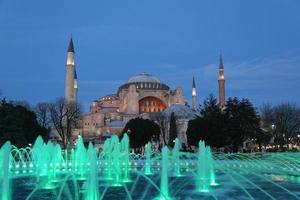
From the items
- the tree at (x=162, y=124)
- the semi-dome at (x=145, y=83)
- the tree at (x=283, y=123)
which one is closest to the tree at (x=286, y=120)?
the tree at (x=283, y=123)

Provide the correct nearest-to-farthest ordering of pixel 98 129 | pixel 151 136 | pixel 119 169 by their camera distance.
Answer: pixel 119 169 → pixel 151 136 → pixel 98 129

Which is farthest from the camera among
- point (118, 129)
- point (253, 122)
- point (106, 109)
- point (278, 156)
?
point (106, 109)

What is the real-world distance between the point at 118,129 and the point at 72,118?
600 inches

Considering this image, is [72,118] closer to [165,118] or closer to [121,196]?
[165,118]

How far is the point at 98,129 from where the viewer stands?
73125 millimetres

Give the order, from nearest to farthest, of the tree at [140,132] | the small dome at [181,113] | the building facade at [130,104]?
the tree at [140,132], the small dome at [181,113], the building facade at [130,104]

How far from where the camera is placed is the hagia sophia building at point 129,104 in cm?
6671

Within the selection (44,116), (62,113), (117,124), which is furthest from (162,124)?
(117,124)

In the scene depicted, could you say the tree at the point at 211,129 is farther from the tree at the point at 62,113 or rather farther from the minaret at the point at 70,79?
the minaret at the point at 70,79

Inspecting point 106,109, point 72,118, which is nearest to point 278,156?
point 72,118

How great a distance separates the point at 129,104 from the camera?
75688 millimetres

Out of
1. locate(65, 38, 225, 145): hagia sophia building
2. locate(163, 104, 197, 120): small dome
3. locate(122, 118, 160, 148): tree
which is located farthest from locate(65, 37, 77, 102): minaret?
locate(122, 118, 160, 148): tree

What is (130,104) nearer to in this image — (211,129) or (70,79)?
(70,79)

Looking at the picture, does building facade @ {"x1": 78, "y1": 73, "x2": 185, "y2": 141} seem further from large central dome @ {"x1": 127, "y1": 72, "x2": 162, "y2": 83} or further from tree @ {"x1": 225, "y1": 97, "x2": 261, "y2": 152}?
tree @ {"x1": 225, "y1": 97, "x2": 261, "y2": 152}
